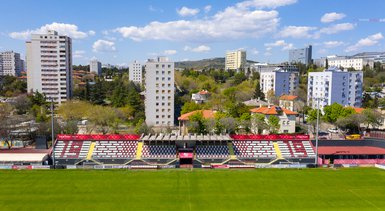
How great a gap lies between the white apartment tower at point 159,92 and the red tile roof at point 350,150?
35088mm

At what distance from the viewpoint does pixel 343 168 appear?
40.1 meters

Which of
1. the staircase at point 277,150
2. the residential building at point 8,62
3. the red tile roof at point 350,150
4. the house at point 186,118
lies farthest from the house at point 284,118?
the residential building at point 8,62

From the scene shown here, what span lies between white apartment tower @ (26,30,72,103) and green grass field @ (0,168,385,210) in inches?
Answer: 2618

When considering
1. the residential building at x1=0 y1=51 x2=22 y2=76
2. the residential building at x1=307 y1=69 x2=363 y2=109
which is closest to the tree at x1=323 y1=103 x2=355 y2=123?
the residential building at x1=307 y1=69 x2=363 y2=109

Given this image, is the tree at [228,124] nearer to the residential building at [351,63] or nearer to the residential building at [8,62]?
the residential building at [351,63]

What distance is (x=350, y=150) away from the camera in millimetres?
44500

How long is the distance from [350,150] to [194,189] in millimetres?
24839

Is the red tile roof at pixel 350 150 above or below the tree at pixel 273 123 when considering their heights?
below

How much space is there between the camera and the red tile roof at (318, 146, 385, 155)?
43216 mm

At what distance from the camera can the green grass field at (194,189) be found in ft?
88.7

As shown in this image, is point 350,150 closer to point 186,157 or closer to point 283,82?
point 186,157

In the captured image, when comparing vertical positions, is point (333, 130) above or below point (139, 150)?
above

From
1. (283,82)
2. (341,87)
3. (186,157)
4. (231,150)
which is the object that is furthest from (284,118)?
(283,82)

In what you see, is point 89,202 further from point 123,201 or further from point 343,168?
point 343,168
